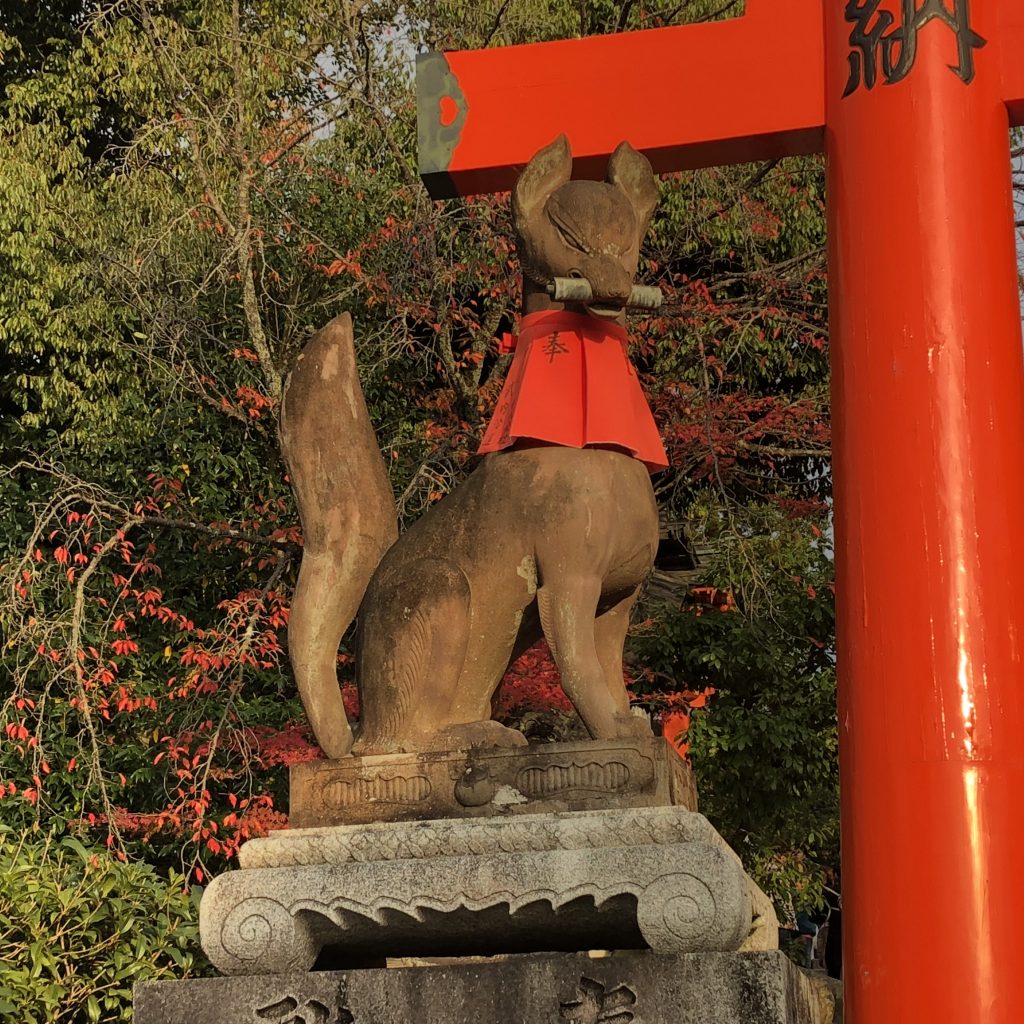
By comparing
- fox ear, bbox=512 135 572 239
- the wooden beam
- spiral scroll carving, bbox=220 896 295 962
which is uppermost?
the wooden beam

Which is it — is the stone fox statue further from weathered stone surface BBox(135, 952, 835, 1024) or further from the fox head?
weathered stone surface BBox(135, 952, 835, 1024)

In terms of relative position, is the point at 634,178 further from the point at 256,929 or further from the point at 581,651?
the point at 256,929

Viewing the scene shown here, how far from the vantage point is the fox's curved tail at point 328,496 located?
13.2 ft

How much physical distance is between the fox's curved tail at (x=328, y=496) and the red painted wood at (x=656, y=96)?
95 cm

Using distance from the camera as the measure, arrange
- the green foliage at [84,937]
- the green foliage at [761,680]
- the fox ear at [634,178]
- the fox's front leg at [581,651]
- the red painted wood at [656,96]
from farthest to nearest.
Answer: the green foliage at [761,680] → the green foliage at [84,937] → the red painted wood at [656,96] → the fox ear at [634,178] → the fox's front leg at [581,651]

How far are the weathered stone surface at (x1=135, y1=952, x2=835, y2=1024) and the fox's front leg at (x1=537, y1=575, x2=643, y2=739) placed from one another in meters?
0.56

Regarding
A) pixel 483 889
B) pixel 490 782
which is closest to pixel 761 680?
pixel 490 782

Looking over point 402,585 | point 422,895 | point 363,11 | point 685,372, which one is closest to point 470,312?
point 685,372

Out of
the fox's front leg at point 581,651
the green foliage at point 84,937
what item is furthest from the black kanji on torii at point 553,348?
the green foliage at point 84,937

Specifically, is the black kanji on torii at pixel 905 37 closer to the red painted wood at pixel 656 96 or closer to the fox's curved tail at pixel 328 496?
the red painted wood at pixel 656 96

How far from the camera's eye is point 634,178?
420 cm

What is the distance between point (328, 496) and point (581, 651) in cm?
79

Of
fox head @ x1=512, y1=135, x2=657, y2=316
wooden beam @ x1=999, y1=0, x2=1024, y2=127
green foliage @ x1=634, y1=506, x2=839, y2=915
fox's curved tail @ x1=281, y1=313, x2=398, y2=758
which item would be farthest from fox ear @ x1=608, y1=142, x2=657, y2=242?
green foliage @ x1=634, y1=506, x2=839, y2=915

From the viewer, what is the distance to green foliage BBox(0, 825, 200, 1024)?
5.96 meters
